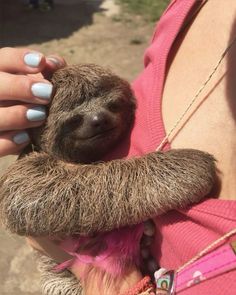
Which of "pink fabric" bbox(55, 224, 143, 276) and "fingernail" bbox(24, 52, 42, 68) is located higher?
"fingernail" bbox(24, 52, 42, 68)

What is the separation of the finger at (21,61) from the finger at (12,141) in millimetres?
213

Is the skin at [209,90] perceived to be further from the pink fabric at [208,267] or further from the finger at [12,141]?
the finger at [12,141]

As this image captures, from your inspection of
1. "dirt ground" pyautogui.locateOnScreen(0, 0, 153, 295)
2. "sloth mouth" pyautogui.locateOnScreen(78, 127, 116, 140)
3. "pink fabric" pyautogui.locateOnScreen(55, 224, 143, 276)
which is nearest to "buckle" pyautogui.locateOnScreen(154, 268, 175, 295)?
"pink fabric" pyautogui.locateOnScreen(55, 224, 143, 276)

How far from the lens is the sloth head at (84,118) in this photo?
1.86 metres

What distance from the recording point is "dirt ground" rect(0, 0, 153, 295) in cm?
646

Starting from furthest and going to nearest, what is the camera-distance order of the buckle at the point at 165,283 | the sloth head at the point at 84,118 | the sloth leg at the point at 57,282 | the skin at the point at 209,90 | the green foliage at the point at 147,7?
the green foliage at the point at 147,7 < the sloth leg at the point at 57,282 < the sloth head at the point at 84,118 < the skin at the point at 209,90 < the buckle at the point at 165,283

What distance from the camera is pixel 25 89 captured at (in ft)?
5.58

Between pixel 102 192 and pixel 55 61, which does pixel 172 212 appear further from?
pixel 55 61

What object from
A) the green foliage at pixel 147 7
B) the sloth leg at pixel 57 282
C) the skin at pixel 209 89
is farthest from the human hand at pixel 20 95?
the green foliage at pixel 147 7

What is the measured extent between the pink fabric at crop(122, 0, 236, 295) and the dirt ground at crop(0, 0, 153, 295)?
4039mm

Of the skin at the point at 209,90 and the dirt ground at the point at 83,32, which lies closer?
the skin at the point at 209,90

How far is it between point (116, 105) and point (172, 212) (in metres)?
0.53

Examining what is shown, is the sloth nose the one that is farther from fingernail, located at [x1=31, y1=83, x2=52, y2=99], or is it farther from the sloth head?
fingernail, located at [x1=31, y1=83, x2=52, y2=99]

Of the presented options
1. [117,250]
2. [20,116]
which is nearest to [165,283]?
[117,250]
